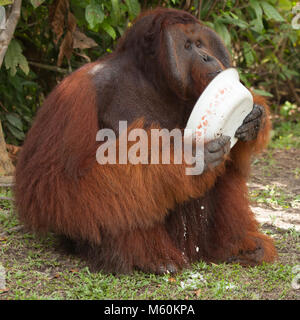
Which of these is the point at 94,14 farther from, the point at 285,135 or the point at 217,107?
the point at 285,135

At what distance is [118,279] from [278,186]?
231 centimetres

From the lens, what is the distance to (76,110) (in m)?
2.96

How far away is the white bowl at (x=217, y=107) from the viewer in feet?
9.35

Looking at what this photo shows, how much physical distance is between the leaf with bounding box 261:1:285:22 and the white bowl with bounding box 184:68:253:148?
88.0 inches

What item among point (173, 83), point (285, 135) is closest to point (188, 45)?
point (173, 83)

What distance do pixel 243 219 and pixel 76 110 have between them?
127 cm

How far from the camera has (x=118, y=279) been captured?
9.87ft

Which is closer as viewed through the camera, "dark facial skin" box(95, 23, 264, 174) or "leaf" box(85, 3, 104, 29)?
"dark facial skin" box(95, 23, 264, 174)

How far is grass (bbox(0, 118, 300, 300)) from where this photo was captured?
9.35 feet

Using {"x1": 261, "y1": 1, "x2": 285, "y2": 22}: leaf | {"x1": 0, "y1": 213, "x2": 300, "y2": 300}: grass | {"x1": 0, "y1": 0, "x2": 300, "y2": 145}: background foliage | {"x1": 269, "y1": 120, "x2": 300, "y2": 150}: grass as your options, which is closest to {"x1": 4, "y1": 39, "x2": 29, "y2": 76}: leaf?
{"x1": 0, "y1": 0, "x2": 300, "y2": 145}: background foliage

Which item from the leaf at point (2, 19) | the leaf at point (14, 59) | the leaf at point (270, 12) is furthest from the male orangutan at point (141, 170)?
the leaf at point (270, 12)

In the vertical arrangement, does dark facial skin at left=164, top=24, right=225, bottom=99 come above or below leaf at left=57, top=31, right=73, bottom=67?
below

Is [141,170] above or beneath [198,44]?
beneath

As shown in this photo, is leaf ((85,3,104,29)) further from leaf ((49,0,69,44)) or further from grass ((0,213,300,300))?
grass ((0,213,300,300))
